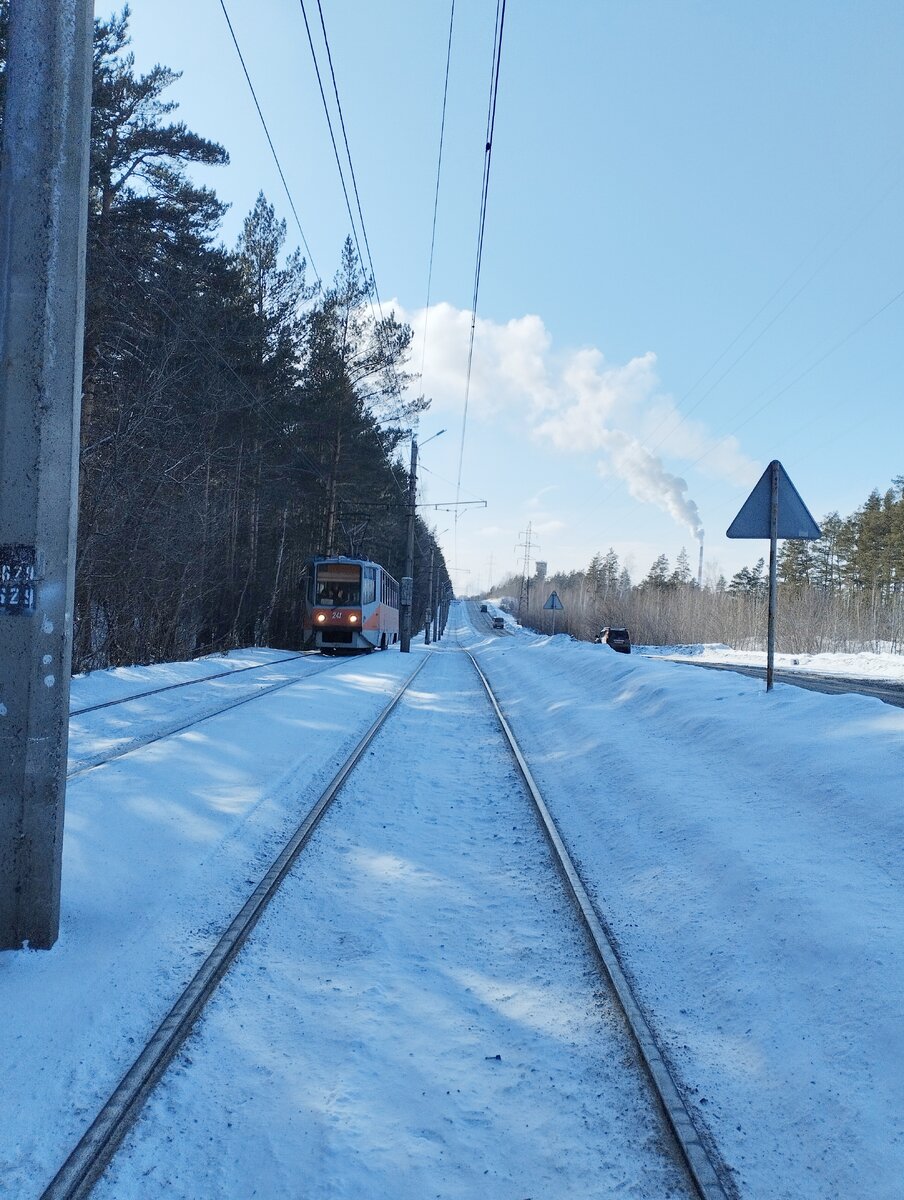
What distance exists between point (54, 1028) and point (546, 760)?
21.4 ft

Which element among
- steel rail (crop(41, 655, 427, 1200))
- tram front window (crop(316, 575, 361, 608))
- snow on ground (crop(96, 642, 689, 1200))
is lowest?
snow on ground (crop(96, 642, 689, 1200))

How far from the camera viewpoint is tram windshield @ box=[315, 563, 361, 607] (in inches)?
997

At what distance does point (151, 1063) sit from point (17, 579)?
2080 mm

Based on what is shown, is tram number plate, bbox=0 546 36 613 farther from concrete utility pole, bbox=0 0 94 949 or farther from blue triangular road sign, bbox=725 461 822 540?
blue triangular road sign, bbox=725 461 822 540

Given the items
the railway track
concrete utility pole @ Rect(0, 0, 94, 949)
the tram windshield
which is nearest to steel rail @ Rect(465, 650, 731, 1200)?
the railway track

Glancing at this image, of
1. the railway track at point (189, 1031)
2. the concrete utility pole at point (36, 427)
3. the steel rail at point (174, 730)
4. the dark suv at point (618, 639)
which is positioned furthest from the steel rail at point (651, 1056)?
the dark suv at point (618, 639)

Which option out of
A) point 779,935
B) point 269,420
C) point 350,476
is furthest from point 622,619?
point 779,935

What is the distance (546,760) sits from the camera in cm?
898

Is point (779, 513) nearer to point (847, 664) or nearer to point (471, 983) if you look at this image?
point (471, 983)

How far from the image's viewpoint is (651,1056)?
2.94 meters

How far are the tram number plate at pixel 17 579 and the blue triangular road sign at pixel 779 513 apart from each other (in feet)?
27.6

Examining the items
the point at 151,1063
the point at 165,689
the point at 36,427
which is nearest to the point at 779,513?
the point at 36,427

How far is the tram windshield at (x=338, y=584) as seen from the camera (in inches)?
997

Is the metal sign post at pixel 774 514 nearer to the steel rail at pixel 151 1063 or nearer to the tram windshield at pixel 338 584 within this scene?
the steel rail at pixel 151 1063
